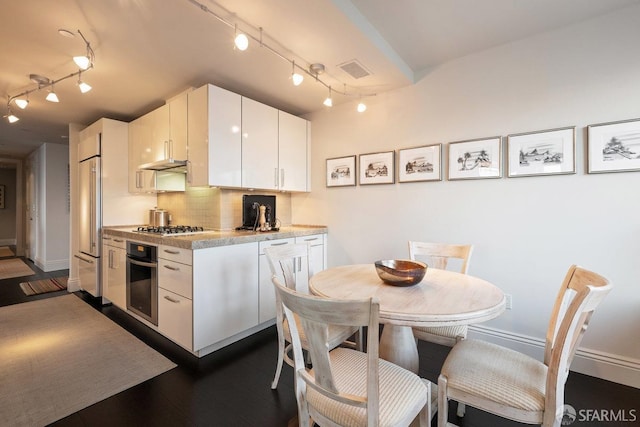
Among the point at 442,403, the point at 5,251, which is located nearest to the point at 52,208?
the point at 5,251

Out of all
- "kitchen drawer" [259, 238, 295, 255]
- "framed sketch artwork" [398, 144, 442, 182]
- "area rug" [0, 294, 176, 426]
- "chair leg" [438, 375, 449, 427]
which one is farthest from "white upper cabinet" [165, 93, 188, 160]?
"chair leg" [438, 375, 449, 427]

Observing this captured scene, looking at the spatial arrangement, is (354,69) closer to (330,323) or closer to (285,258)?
(285,258)

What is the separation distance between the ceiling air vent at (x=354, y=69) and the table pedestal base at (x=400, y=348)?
6.79ft

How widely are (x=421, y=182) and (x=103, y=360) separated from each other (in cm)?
308

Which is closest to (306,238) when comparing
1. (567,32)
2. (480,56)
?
(480,56)

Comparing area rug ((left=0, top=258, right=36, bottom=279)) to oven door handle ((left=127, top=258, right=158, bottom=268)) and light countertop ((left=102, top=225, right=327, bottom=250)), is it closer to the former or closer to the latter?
light countertop ((left=102, top=225, right=327, bottom=250))

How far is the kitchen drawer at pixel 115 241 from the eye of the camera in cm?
286

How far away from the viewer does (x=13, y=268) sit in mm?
5316

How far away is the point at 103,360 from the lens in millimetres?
2129

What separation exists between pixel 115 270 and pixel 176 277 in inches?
53.6

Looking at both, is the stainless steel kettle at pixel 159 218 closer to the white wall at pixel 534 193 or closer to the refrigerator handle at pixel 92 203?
the refrigerator handle at pixel 92 203

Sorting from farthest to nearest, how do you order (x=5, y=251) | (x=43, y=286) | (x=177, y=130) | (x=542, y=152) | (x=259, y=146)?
(x=5, y=251) < (x=43, y=286) < (x=259, y=146) < (x=177, y=130) < (x=542, y=152)

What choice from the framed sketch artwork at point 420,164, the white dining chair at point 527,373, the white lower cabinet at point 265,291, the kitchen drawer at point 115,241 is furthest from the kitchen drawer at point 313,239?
the white dining chair at point 527,373

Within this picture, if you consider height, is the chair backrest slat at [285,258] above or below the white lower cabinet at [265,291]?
above
